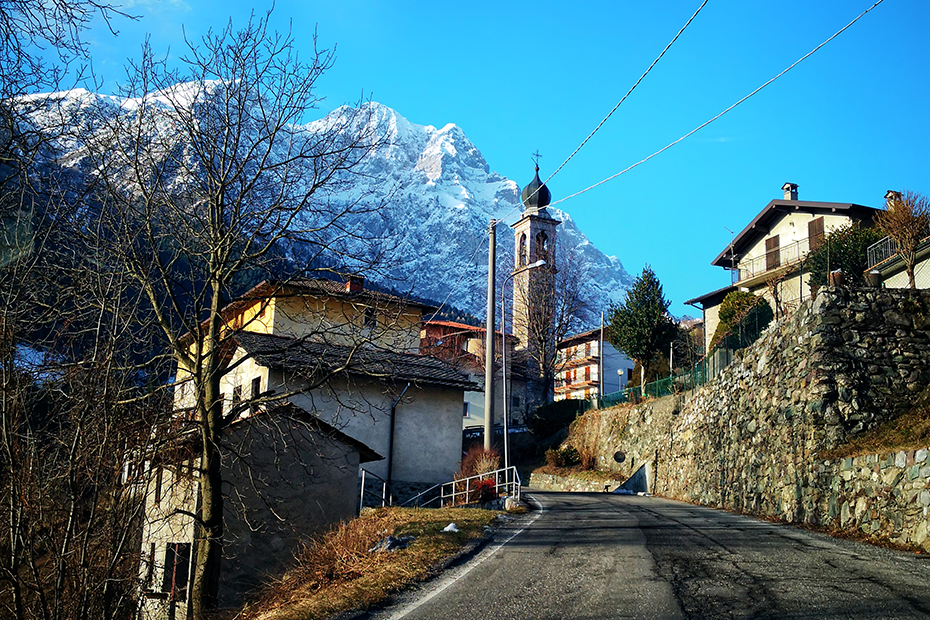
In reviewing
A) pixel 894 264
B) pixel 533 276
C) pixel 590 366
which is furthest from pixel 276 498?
pixel 590 366

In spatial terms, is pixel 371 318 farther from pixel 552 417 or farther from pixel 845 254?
pixel 552 417

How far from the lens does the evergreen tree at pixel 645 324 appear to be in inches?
1716

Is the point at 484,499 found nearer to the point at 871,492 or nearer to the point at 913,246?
the point at 871,492

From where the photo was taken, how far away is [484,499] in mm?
21172

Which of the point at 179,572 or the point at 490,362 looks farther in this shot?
the point at 490,362

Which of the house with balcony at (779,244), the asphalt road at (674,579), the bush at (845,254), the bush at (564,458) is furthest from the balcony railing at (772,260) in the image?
the asphalt road at (674,579)

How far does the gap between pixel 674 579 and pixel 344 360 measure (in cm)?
639

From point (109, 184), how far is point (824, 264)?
33.8 m

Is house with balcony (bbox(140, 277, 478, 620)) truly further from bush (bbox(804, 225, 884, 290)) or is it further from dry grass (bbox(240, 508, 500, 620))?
bush (bbox(804, 225, 884, 290))

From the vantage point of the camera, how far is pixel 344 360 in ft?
41.2

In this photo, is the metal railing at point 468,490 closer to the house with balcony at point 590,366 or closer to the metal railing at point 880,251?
the metal railing at point 880,251

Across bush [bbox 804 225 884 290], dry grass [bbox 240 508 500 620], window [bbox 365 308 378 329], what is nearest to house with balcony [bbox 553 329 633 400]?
bush [bbox 804 225 884 290]

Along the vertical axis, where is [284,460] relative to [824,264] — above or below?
below

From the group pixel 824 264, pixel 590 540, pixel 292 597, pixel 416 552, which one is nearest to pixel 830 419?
pixel 590 540
